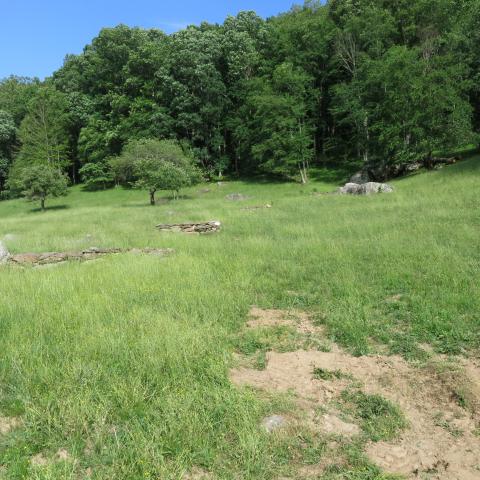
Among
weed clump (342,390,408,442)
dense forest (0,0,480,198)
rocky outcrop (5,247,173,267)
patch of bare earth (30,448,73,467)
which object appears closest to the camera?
patch of bare earth (30,448,73,467)

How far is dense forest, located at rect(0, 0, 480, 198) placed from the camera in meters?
34.8

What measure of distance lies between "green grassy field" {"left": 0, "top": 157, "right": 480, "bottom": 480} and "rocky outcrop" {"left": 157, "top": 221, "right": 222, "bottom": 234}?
3.36m

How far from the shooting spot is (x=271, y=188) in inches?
1652

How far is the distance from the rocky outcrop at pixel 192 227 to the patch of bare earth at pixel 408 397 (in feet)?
42.5

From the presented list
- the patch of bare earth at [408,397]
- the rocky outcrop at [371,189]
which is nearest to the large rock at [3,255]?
the patch of bare earth at [408,397]

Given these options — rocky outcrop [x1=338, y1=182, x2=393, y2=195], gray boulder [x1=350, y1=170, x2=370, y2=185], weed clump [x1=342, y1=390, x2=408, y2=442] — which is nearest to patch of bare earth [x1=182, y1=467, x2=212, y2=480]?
weed clump [x1=342, y1=390, x2=408, y2=442]

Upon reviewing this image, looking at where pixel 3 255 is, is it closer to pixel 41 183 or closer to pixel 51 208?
pixel 41 183

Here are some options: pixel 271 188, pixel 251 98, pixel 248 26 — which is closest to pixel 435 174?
pixel 271 188

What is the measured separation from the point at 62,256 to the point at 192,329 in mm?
9413

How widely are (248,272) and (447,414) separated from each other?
20.7ft

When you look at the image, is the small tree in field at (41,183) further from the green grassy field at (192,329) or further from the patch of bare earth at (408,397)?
the patch of bare earth at (408,397)

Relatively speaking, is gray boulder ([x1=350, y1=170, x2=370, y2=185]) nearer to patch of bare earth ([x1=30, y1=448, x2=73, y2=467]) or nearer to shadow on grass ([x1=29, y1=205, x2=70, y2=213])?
shadow on grass ([x1=29, y1=205, x2=70, y2=213])

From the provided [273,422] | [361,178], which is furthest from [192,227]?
[361,178]

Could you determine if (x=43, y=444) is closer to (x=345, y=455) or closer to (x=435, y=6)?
(x=345, y=455)
